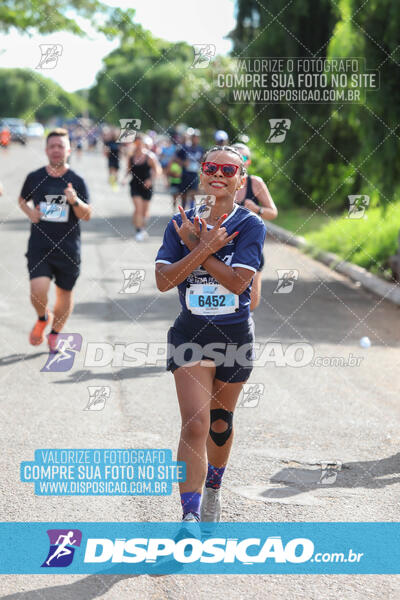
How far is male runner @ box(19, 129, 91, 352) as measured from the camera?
7.96 m

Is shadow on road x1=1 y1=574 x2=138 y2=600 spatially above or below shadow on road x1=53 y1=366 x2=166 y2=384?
above

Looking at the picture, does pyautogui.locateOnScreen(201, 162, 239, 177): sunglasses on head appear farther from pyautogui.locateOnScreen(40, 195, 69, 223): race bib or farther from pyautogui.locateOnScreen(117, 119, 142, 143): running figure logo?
pyautogui.locateOnScreen(117, 119, 142, 143): running figure logo

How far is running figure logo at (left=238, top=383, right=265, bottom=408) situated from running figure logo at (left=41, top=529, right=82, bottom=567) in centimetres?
267

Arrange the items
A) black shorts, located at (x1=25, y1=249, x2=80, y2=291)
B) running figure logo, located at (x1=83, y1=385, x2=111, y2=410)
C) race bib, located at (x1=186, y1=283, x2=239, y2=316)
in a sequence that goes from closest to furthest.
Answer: race bib, located at (x1=186, y1=283, x2=239, y2=316) < running figure logo, located at (x1=83, y1=385, x2=111, y2=410) < black shorts, located at (x1=25, y1=249, x2=80, y2=291)

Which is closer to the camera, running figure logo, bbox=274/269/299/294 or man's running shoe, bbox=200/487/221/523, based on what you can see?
man's running shoe, bbox=200/487/221/523

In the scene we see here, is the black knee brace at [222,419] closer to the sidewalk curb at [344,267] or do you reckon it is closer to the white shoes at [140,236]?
the sidewalk curb at [344,267]

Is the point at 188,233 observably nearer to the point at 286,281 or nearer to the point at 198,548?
the point at 198,548

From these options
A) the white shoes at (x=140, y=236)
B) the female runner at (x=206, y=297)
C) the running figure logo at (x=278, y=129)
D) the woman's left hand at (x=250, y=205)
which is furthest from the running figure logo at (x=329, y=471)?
the white shoes at (x=140, y=236)

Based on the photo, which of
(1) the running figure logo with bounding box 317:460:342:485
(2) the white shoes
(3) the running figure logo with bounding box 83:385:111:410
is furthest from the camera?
(2) the white shoes

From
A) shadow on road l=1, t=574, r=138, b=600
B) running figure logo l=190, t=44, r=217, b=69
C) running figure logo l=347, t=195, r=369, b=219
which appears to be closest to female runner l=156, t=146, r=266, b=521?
shadow on road l=1, t=574, r=138, b=600

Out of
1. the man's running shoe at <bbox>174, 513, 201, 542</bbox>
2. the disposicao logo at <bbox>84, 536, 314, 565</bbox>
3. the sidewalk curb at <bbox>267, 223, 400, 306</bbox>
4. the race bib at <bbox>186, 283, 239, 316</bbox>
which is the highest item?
the race bib at <bbox>186, 283, 239, 316</bbox>

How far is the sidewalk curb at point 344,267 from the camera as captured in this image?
41.7 ft

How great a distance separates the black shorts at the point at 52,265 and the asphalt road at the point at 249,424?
30.4 inches

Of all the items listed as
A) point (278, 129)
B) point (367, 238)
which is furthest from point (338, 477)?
point (278, 129)
